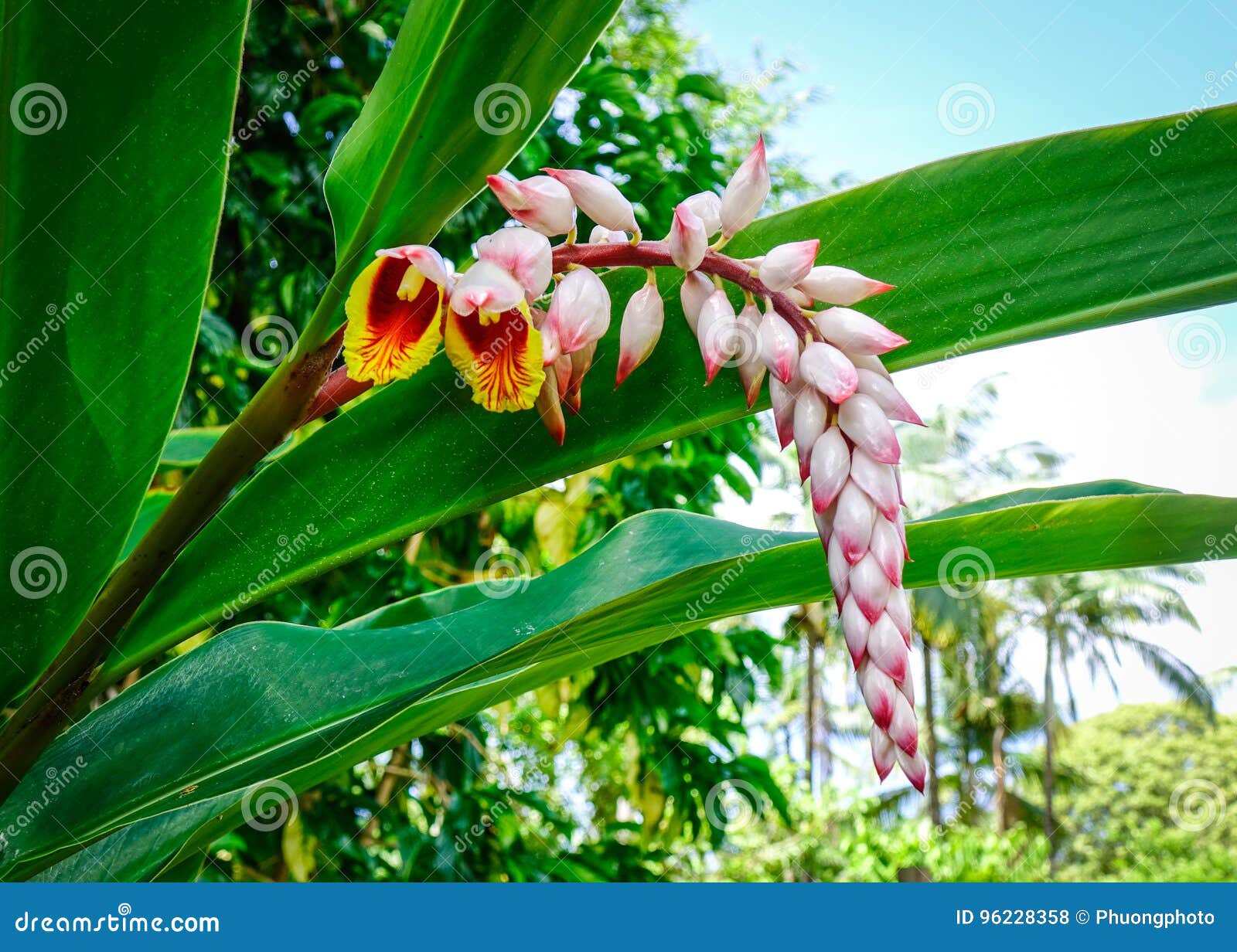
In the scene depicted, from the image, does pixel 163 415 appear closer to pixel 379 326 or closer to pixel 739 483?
pixel 379 326

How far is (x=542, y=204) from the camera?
34 centimetres

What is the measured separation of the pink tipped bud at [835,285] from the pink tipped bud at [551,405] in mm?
102

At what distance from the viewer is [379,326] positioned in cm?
35

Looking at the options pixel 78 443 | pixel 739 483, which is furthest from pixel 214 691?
pixel 739 483

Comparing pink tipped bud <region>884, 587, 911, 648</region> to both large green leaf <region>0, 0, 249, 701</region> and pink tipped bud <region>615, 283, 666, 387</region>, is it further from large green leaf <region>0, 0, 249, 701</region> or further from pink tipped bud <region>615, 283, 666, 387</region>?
large green leaf <region>0, 0, 249, 701</region>

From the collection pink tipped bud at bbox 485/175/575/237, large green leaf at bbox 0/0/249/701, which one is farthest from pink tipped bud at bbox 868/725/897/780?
large green leaf at bbox 0/0/249/701

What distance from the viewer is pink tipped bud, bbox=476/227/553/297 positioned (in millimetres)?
328

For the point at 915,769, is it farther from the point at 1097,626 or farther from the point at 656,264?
the point at 1097,626

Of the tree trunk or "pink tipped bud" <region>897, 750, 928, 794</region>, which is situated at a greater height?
the tree trunk

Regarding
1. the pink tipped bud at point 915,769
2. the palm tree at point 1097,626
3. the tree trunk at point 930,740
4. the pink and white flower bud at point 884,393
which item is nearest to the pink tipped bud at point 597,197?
the pink and white flower bud at point 884,393

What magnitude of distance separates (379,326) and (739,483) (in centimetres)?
124

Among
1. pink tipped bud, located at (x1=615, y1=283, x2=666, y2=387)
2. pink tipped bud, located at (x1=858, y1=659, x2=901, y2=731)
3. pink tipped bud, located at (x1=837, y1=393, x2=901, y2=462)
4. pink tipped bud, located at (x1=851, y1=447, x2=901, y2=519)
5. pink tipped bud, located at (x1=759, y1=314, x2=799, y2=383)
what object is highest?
pink tipped bud, located at (x1=615, y1=283, x2=666, y2=387)

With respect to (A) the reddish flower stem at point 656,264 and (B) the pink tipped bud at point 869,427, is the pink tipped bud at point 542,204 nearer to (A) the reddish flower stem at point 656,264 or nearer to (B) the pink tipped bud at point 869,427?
(A) the reddish flower stem at point 656,264

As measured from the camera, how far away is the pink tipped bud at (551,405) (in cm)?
36
